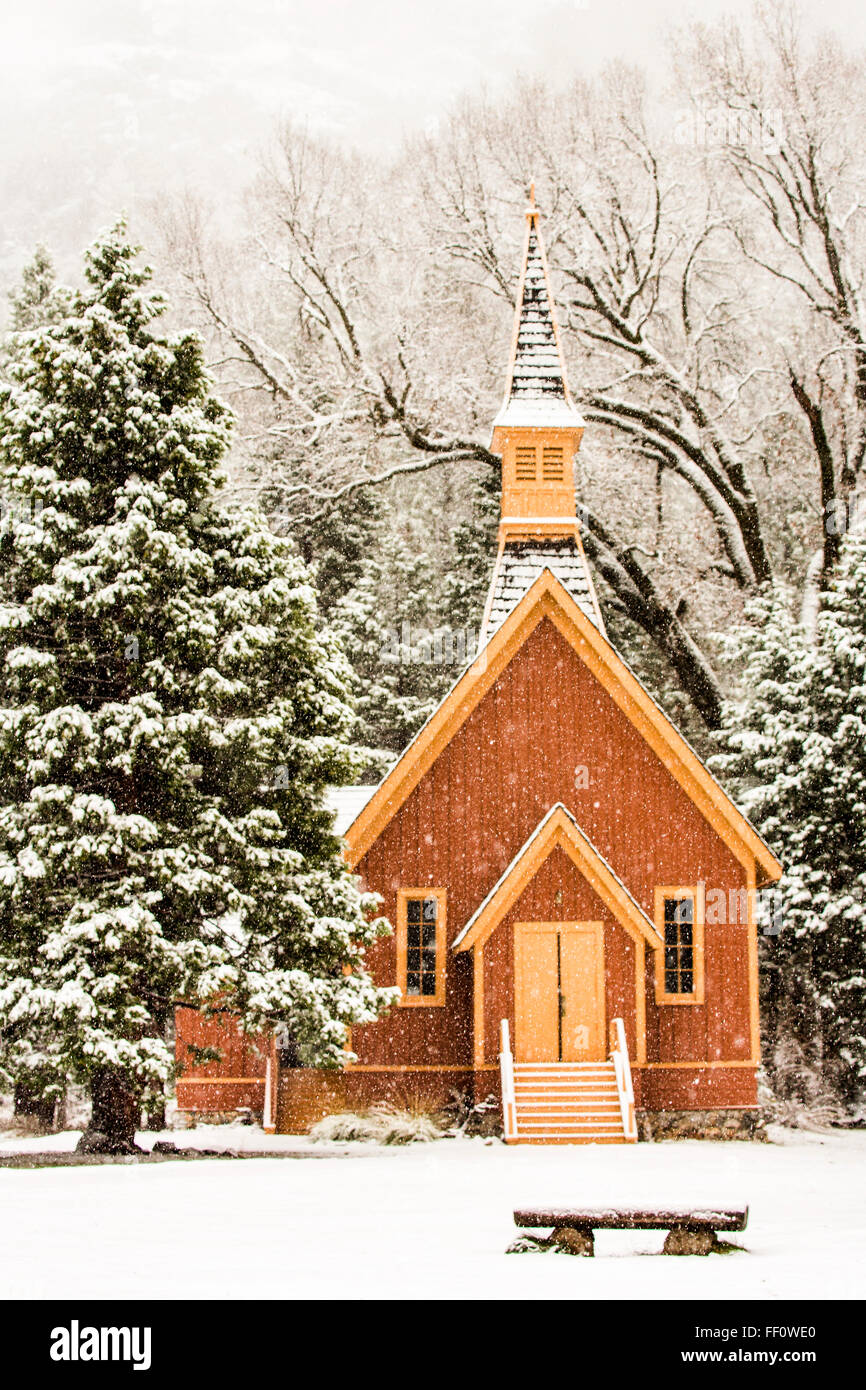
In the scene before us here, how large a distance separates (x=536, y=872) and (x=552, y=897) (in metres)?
0.40

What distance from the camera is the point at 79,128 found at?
204 ft

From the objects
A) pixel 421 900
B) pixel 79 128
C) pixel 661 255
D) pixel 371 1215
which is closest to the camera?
pixel 371 1215

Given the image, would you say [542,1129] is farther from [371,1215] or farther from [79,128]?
[79,128]

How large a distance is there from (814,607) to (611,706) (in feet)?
38.3

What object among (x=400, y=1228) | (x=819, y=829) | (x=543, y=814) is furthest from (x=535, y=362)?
(x=400, y=1228)

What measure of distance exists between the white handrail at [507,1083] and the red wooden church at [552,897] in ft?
1.03

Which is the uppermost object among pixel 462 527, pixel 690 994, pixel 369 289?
pixel 369 289

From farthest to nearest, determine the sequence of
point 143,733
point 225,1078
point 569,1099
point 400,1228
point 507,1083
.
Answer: point 225,1078 → point 569,1099 → point 507,1083 → point 143,733 → point 400,1228

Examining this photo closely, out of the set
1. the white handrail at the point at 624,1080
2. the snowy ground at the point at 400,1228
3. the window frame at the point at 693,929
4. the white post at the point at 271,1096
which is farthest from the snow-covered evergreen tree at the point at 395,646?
the snowy ground at the point at 400,1228

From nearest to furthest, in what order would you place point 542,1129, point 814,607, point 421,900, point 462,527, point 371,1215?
point 371,1215
point 542,1129
point 421,900
point 814,607
point 462,527

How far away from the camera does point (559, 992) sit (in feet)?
62.7

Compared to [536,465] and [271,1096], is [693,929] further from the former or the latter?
[536,465]
